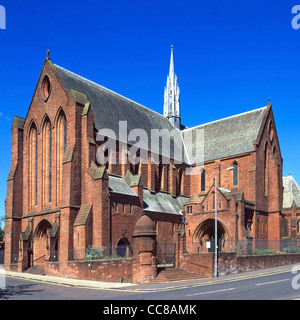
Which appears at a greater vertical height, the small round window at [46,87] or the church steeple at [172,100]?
the church steeple at [172,100]

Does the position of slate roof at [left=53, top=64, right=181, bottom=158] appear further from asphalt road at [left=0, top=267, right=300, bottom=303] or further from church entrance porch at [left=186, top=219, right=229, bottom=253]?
asphalt road at [left=0, top=267, right=300, bottom=303]

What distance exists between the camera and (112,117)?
154ft

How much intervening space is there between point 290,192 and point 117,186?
24.1 meters

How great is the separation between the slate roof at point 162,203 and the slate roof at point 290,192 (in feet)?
40.6

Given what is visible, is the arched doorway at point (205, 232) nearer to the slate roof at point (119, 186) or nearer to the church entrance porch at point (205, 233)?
the church entrance porch at point (205, 233)

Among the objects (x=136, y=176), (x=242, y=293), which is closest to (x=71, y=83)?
(x=136, y=176)

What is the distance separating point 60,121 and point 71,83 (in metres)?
4.13

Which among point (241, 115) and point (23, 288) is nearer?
point (23, 288)

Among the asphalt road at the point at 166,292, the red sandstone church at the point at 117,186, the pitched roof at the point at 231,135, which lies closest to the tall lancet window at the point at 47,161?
the red sandstone church at the point at 117,186

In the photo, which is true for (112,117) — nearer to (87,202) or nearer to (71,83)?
(71,83)

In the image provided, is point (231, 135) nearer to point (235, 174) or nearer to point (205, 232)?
point (235, 174)

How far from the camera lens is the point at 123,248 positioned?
37.6 metres

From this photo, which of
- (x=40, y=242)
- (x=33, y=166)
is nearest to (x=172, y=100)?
(x=33, y=166)

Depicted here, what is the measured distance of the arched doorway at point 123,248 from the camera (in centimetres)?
3719
